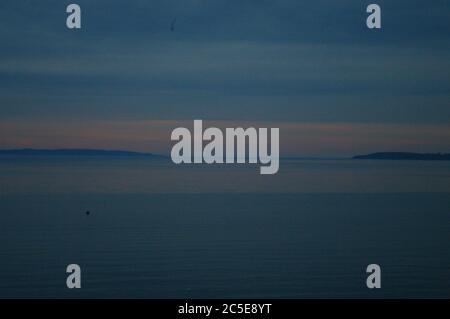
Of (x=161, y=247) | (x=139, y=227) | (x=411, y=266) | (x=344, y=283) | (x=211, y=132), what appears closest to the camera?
(x=211, y=132)

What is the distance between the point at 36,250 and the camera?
32.2ft

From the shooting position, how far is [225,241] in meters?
10.4

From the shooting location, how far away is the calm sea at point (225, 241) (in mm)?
8422

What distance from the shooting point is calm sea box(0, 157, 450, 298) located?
8.42 meters

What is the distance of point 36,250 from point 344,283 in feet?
11.8

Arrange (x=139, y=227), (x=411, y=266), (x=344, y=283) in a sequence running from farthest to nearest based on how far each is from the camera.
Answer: (x=139, y=227)
(x=411, y=266)
(x=344, y=283)

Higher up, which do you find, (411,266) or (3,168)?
(3,168)
